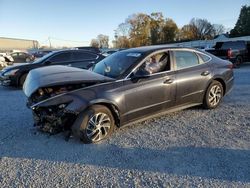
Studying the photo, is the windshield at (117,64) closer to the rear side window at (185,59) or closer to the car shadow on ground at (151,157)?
the rear side window at (185,59)

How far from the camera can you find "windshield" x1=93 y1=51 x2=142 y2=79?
496cm

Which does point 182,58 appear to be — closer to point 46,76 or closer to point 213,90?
point 213,90

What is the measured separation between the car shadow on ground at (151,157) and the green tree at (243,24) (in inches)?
2644

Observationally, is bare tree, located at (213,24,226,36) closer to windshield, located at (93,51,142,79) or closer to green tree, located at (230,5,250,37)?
green tree, located at (230,5,250,37)

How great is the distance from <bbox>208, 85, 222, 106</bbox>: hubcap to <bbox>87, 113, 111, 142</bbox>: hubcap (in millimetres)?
2811

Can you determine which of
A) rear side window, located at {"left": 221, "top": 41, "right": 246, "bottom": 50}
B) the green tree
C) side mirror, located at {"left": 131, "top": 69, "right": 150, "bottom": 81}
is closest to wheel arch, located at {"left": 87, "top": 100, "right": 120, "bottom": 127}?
side mirror, located at {"left": 131, "top": 69, "right": 150, "bottom": 81}

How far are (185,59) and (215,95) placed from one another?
1.27 m

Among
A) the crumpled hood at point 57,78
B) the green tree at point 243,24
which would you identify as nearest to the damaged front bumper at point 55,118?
the crumpled hood at point 57,78

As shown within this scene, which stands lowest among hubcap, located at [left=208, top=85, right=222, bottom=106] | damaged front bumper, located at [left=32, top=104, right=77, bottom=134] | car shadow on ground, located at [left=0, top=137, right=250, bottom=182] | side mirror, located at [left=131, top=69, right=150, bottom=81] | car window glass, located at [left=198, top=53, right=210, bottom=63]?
car shadow on ground, located at [left=0, top=137, right=250, bottom=182]

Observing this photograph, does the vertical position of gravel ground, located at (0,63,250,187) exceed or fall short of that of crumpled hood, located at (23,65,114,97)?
it falls short

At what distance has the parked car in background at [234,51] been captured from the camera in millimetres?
14672

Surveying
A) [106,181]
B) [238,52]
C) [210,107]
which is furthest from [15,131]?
[238,52]

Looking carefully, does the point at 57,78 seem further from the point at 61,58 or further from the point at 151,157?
the point at 61,58

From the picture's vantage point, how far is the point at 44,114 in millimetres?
4469
